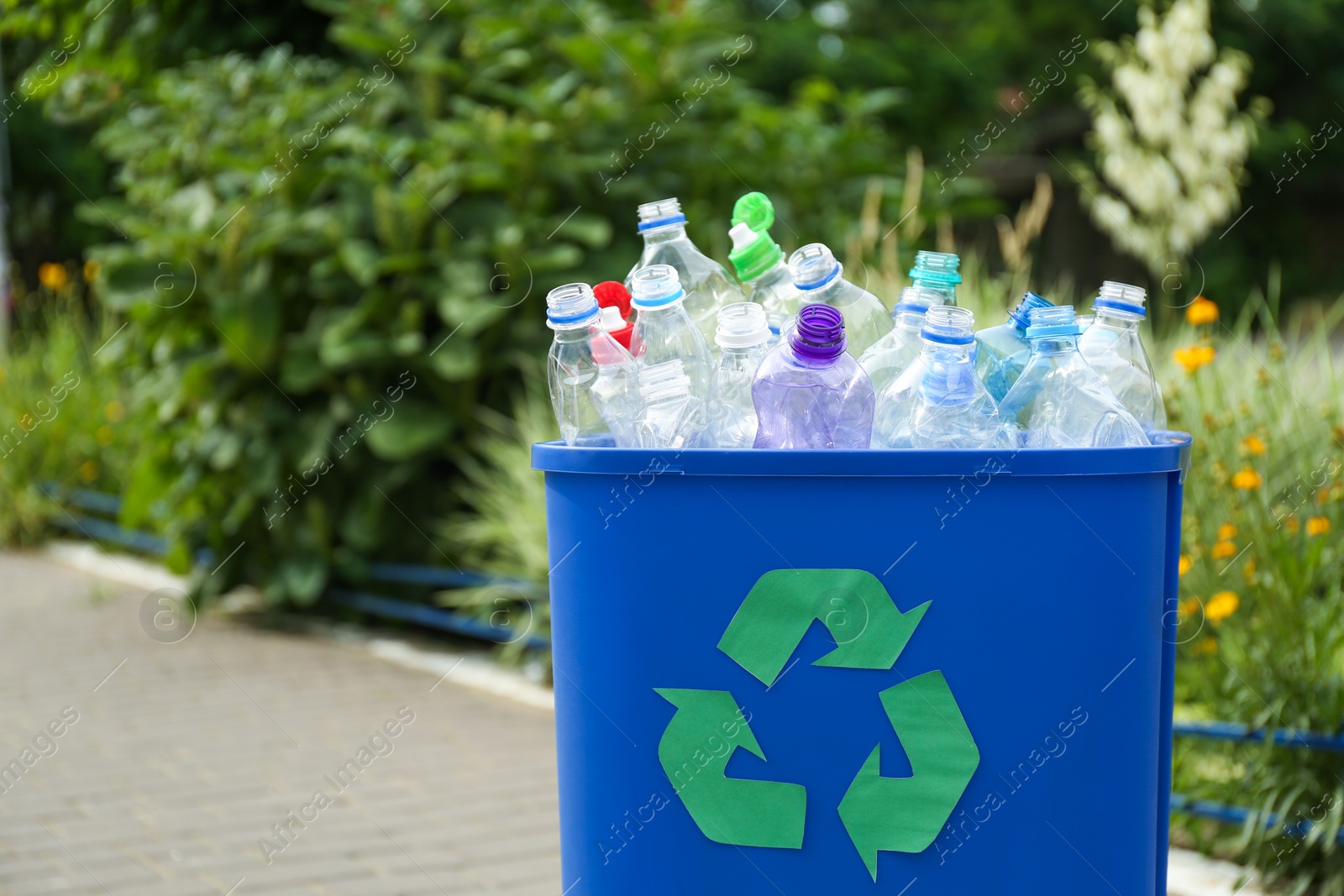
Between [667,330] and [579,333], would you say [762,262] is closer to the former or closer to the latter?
[667,330]

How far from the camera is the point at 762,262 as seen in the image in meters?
2.07

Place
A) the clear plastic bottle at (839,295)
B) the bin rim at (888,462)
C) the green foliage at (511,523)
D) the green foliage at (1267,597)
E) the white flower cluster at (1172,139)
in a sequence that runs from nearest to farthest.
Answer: the bin rim at (888,462) < the clear plastic bottle at (839,295) < the green foliage at (1267,597) < the green foliage at (511,523) < the white flower cluster at (1172,139)

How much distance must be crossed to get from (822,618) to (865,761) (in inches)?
8.0

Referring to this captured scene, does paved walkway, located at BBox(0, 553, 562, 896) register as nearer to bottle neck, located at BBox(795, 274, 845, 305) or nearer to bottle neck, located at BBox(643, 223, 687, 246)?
bottle neck, located at BBox(643, 223, 687, 246)

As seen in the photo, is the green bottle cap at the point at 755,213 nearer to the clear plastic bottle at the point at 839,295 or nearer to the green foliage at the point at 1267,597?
the clear plastic bottle at the point at 839,295

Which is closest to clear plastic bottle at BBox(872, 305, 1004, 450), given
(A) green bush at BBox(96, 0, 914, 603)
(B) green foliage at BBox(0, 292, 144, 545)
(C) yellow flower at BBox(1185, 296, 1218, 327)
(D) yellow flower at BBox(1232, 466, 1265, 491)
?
(D) yellow flower at BBox(1232, 466, 1265, 491)

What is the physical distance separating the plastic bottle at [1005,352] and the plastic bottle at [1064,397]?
7 centimetres

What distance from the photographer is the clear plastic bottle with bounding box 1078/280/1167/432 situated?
6.52 feet

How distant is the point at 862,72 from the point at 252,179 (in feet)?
46.2

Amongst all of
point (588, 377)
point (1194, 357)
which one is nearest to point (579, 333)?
point (588, 377)

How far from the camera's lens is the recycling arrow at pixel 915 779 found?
1730mm

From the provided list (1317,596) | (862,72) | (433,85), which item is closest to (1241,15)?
(862,72)

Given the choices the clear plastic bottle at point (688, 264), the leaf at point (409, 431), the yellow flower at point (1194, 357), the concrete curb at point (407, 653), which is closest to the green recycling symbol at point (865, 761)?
the clear plastic bottle at point (688, 264)

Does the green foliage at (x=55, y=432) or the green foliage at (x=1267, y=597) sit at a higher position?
the green foliage at (x=1267, y=597)
